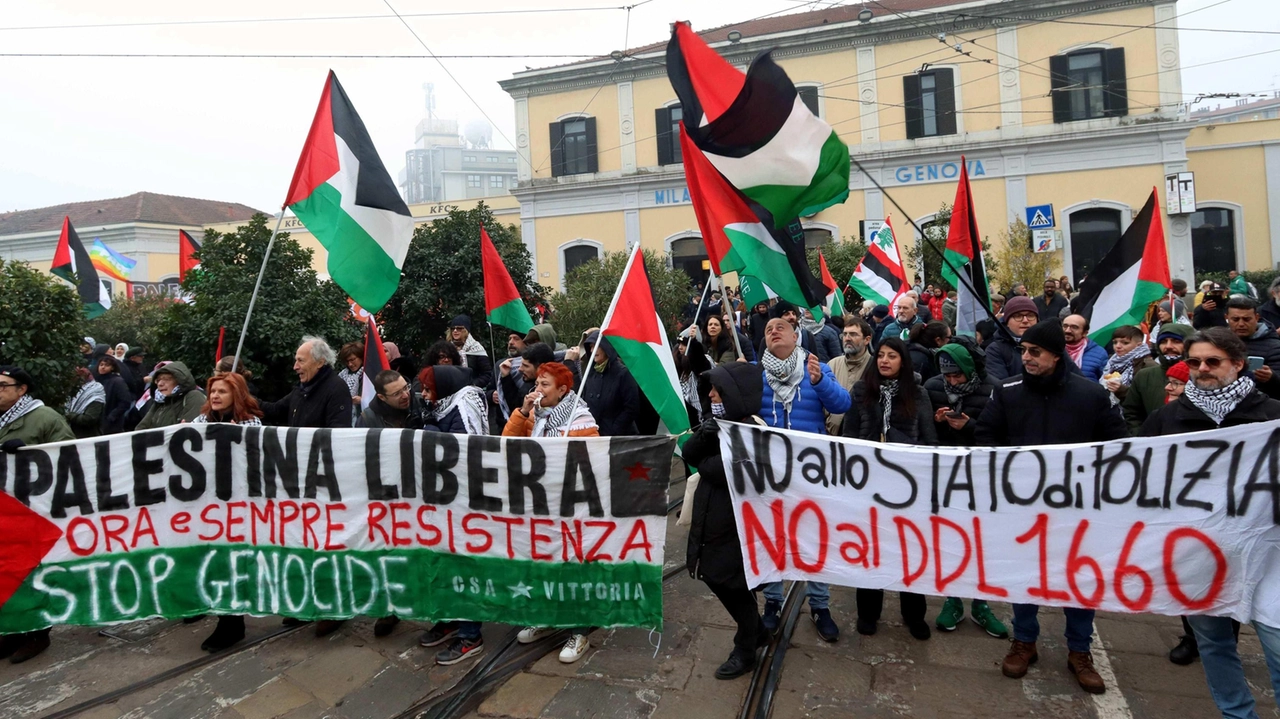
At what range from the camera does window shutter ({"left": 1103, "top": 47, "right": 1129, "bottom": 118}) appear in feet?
73.5

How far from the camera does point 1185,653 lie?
4.21 m

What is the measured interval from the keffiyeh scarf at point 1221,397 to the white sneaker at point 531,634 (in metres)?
3.48

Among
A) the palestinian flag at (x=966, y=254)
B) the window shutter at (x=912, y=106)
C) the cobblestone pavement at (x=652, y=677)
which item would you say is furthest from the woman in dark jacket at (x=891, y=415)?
the window shutter at (x=912, y=106)

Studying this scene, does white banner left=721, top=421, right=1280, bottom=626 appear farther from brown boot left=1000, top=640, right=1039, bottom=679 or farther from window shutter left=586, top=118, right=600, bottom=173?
window shutter left=586, top=118, right=600, bottom=173

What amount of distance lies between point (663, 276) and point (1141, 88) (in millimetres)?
14998

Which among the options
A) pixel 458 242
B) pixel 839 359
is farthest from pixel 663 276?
pixel 839 359

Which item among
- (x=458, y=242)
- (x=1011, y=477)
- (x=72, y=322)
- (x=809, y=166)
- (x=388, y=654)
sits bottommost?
(x=388, y=654)

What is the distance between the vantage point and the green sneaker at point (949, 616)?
4.65m

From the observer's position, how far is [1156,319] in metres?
9.05

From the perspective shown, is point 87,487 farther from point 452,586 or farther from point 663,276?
point 663,276

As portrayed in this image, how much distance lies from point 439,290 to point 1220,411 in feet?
35.0

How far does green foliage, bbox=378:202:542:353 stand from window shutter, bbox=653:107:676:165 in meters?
14.3

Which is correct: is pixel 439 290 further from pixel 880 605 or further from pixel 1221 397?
pixel 1221 397

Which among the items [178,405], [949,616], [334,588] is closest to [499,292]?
[178,405]
